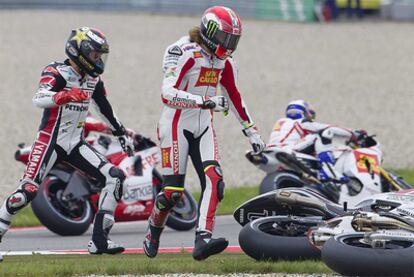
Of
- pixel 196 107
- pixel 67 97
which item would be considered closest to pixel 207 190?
pixel 196 107

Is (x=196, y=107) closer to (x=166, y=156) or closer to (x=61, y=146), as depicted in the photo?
(x=166, y=156)

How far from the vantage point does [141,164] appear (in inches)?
485

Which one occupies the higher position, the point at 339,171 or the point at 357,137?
the point at 357,137

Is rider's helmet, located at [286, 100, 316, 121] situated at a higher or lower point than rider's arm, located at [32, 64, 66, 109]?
lower

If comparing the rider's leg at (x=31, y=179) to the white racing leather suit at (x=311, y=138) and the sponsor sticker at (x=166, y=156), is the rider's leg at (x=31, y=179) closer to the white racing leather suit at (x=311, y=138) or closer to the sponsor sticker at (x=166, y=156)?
the sponsor sticker at (x=166, y=156)

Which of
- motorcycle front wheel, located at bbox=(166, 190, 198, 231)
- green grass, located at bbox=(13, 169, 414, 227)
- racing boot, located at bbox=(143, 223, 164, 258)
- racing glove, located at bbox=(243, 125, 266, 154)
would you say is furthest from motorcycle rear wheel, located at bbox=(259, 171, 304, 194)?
racing boot, located at bbox=(143, 223, 164, 258)

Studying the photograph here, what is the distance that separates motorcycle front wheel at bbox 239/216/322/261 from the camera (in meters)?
8.27

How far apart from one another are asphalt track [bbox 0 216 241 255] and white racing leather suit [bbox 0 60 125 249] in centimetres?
98

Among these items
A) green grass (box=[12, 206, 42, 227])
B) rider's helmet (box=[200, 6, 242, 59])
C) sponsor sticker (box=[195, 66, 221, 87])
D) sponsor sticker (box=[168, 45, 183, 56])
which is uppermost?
rider's helmet (box=[200, 6, 242, 59])

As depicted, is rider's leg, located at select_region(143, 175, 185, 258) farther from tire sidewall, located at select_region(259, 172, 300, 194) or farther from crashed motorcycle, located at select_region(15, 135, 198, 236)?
tire sidewall, located at select_region(259, 172, 300, 194)

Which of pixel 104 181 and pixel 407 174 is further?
pixel 407 174

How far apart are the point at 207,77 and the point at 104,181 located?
135 cm

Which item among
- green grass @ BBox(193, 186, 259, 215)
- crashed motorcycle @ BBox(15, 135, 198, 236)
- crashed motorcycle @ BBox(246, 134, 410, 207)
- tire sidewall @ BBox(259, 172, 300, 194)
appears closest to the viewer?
crashed motorcycle @ BBox(15, 135, 198, 236)

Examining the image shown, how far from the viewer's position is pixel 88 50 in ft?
31.0
